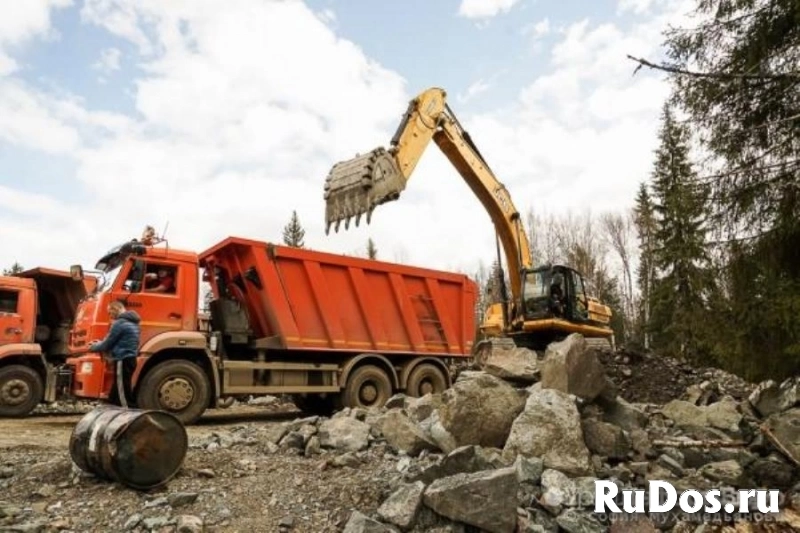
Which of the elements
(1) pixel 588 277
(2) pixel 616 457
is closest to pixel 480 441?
(2) pixel 616 457

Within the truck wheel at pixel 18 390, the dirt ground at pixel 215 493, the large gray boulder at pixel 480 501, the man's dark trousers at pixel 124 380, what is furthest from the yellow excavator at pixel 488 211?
the large gray boulder at pixel 480 501

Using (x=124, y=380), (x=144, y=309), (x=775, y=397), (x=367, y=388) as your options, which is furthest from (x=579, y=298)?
(x=124, y=380)

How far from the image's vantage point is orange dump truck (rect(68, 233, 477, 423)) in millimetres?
8836

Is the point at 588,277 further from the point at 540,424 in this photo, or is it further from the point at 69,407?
the point at 540,424

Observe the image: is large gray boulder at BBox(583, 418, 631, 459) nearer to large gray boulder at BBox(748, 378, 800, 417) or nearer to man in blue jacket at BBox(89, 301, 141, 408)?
large gray boulder at BBox(748, 378, 800, 417)

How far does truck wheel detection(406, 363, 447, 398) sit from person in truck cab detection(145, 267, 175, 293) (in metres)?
4.11

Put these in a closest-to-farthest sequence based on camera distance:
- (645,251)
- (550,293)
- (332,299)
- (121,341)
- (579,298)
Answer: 1. (121,341)
2. (332,299)
3. (550,293)
4. (579,298)
5. (645,251)

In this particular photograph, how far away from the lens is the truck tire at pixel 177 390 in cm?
854

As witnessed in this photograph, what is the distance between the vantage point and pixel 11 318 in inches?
427

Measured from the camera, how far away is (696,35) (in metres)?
6.71

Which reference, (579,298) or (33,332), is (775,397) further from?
(33,332)

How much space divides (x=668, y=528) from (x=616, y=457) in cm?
105

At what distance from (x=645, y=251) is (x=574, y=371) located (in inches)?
987

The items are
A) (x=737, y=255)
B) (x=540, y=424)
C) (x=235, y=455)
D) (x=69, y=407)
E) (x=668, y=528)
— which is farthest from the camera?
(x=69, y=407)
